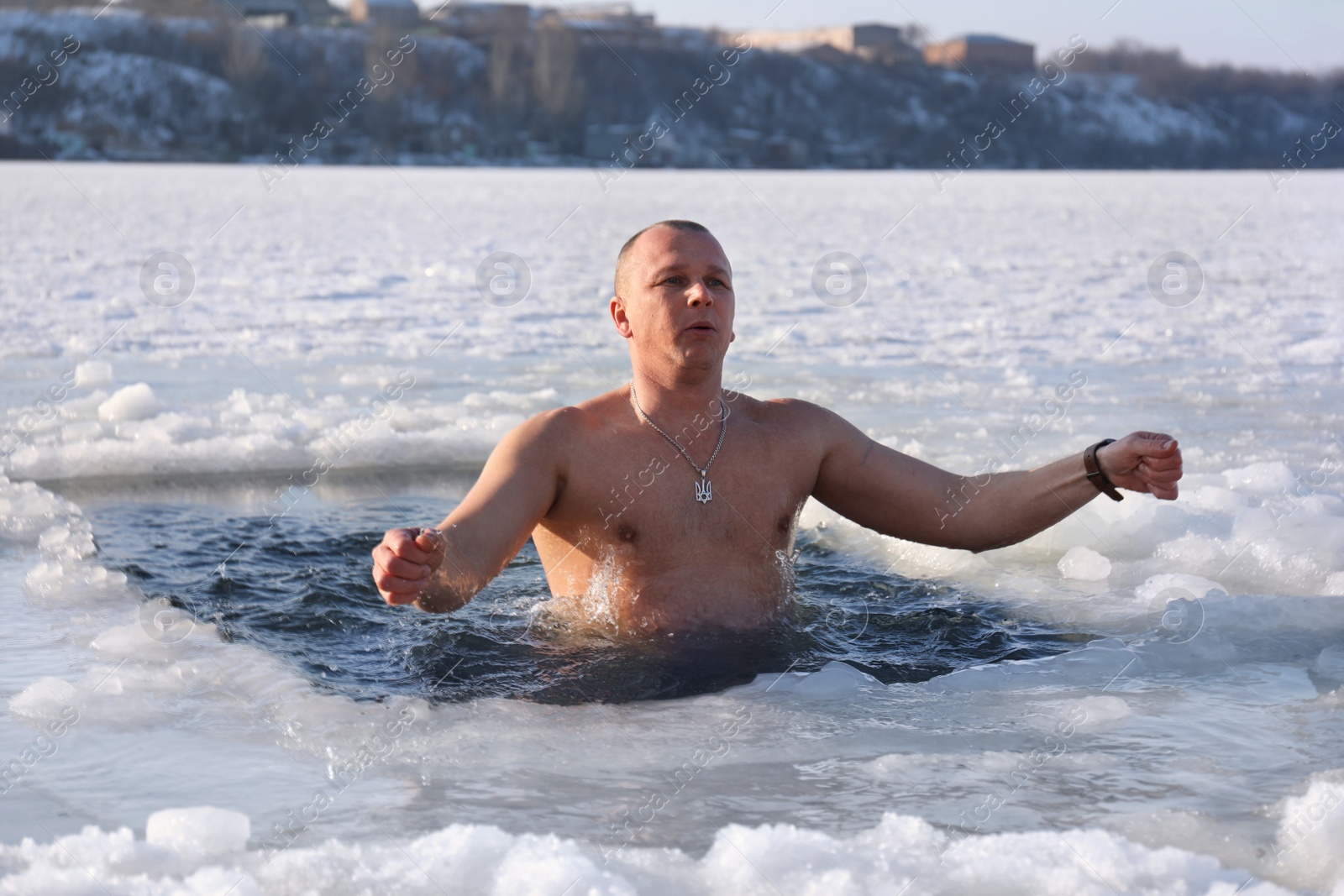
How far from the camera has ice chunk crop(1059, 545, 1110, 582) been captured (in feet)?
12.8

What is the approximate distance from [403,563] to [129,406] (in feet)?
12.9

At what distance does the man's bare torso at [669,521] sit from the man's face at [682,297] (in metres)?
0.21

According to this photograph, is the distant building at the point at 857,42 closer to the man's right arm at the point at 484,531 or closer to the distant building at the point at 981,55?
the distant building at the point at 981,55

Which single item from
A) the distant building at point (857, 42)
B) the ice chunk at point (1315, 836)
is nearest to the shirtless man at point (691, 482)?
the ice chunk at point (1315, 836)

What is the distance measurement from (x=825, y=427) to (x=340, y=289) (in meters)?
8.32

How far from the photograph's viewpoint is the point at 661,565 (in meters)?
3.12

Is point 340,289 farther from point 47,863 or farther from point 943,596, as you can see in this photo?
point 47,863

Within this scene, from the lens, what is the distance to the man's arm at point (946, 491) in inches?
115

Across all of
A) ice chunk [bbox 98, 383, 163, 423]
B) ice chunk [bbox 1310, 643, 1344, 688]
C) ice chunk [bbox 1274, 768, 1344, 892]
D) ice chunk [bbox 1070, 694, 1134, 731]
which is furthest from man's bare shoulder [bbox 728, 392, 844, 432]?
ice chunk [bbox 98, 383, 163, 423]

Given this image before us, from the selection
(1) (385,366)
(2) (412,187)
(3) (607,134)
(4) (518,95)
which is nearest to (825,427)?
(1) (385,366)

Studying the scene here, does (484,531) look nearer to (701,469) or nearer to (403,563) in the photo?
(403,563)

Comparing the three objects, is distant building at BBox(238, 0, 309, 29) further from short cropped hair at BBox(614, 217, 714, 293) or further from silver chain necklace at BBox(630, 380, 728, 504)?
silver chain necklace at BBox(630, 380, 728, 504)

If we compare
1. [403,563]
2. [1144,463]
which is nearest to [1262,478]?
[1144,463]

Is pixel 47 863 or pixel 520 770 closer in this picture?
pixel 47 863
